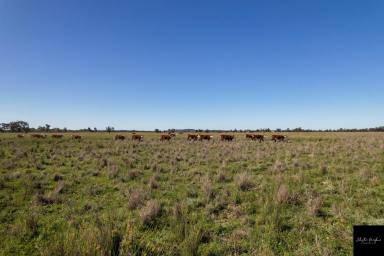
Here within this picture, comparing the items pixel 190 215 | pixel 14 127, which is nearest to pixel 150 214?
pixel 190 215

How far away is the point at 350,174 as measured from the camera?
12.4 m

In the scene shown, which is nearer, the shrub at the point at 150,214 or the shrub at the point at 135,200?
the shrub at the point at 150,214

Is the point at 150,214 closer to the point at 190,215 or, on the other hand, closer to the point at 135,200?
the point at 190,215

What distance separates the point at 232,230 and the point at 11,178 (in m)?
11.1

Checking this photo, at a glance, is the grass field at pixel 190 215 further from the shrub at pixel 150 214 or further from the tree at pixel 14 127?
the tree at pixel 14 127

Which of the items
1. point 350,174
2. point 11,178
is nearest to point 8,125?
point 11,178

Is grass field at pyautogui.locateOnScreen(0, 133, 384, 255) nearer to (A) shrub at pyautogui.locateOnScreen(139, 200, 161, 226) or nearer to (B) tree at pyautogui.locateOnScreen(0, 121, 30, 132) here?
(A) shrub at pyautogui.locateOnScreen(139, 200, 161, 226)

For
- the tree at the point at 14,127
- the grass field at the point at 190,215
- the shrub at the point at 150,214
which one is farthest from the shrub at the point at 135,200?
the tree at the point at 14,127

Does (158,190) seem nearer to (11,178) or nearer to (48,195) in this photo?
(48,195)

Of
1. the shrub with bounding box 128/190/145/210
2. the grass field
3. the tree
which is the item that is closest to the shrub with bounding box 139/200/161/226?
the grass field

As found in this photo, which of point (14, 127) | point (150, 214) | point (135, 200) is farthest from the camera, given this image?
point (14, 127)

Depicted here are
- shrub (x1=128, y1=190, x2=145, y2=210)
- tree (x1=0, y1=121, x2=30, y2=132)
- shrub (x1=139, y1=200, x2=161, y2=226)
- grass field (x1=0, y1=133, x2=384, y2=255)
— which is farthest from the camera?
tree (x1=0, y1=121, x2=30, y2=132)

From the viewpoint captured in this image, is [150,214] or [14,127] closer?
[150,214]

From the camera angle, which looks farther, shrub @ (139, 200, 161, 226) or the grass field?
shrub @ (139, 200, 161, 226)
